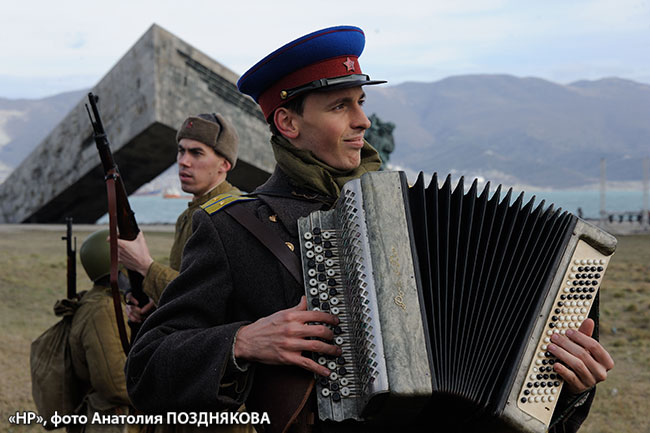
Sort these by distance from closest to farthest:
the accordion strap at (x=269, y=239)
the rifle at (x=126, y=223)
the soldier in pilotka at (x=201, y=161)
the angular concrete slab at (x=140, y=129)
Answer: the accordion strap at (x=269, y=239) → the rifle at (x=126, y=223) → the soldier in pilotka at (x=201, y=161) → the angular concrete slab at (x=140, y=129)

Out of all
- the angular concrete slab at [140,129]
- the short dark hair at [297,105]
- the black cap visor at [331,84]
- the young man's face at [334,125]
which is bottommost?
the young man's face at [334,125]

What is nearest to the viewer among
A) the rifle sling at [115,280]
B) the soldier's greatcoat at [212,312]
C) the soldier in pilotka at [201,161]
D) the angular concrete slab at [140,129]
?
the soldier's greatcoat at [212,312]

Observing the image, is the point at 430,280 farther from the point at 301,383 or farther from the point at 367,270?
the point at 301,383

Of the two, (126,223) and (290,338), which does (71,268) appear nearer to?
(126,223)

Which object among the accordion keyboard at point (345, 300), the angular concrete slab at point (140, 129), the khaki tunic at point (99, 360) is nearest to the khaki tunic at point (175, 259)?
the khaki tunic at point (99, 360)

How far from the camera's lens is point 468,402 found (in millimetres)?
1844

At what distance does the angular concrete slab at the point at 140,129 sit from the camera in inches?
469

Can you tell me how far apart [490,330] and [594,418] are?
17.2 ft

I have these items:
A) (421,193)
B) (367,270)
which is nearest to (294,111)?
(421,193)

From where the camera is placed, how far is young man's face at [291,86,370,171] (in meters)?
2.08

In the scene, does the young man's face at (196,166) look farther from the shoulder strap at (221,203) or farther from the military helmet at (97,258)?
the shoulder strap at (221,203)

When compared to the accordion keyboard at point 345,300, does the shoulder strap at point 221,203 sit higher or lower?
higher

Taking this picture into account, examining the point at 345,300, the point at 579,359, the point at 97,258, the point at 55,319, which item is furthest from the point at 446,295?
the point at 55,319

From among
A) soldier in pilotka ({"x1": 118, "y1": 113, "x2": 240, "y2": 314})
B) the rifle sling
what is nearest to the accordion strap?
the rifle sling
